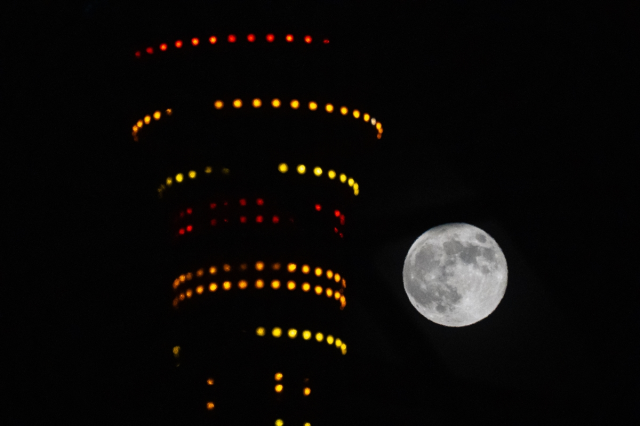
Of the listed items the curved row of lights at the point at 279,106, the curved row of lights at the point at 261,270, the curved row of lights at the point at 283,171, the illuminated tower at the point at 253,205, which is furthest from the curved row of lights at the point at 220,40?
the curved row of lights at the point at 261,270

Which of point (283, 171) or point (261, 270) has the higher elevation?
point (283, 171)

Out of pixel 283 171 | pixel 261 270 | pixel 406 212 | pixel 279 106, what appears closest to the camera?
pixel 261 270

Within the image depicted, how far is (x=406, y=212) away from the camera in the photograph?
15969 millimetres

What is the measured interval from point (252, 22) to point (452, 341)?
948cm

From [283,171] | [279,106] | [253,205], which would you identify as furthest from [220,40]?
[253,205]

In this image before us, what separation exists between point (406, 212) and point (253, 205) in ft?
9.73

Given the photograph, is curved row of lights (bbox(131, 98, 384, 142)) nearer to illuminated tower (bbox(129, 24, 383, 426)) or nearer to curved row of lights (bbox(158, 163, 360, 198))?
illuminated tower (bbox(129, 24, 383, 426))

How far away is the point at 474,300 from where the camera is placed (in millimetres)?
18734

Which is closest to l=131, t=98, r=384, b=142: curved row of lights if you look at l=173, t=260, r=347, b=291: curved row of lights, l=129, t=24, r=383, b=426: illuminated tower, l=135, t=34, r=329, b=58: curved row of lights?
l=129, t=24, r=383, b=426: illuminated tower

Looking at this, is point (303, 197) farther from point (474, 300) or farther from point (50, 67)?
point (474, 300)

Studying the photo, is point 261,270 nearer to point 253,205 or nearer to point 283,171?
point 253,205

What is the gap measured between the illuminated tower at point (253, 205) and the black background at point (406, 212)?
21.2 inches

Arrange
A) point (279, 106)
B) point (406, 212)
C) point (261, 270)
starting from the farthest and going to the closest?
point (406, 212), point (279, 106), point (261, 270)

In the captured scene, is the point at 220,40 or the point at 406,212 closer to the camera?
the point at 220,40
